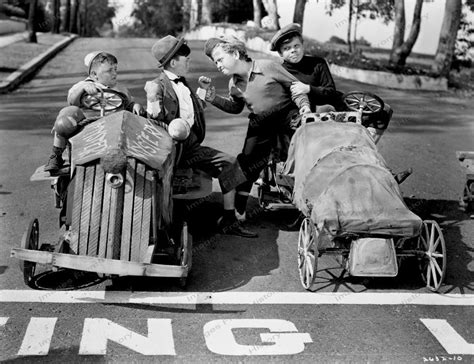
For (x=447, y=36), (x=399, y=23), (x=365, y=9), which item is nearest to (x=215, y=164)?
(x=447, y=36)

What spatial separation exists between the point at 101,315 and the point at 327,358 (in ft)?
6.08

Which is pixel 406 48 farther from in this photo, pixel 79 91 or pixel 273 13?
pixel 79 91

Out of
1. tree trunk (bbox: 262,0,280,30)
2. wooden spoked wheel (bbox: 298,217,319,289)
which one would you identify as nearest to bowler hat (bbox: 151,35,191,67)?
wooden spoked wheel (bbox: 298,217,319,289)

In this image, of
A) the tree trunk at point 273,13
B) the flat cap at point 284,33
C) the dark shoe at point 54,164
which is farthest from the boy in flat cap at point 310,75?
the tree trunk at point 273,13

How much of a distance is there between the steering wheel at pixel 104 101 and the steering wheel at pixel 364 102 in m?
2.78

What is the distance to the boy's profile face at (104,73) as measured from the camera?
7.27m

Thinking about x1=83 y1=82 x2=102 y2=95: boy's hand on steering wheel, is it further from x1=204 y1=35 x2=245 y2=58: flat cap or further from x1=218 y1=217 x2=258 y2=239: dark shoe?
x1=218 y1=217 x2=258 y2=239: dark shoe

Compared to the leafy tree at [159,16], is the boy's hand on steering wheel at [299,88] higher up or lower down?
higher up

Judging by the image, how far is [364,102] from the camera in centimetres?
841

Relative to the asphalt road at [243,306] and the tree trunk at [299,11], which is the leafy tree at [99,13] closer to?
the tree trunk at [299,11]

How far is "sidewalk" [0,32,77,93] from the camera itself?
19625 mm

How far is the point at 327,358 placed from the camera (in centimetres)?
521

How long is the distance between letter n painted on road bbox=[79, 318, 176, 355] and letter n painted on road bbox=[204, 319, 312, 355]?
0.32 m

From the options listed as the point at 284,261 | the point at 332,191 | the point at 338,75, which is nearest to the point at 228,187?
the point at 284,261
